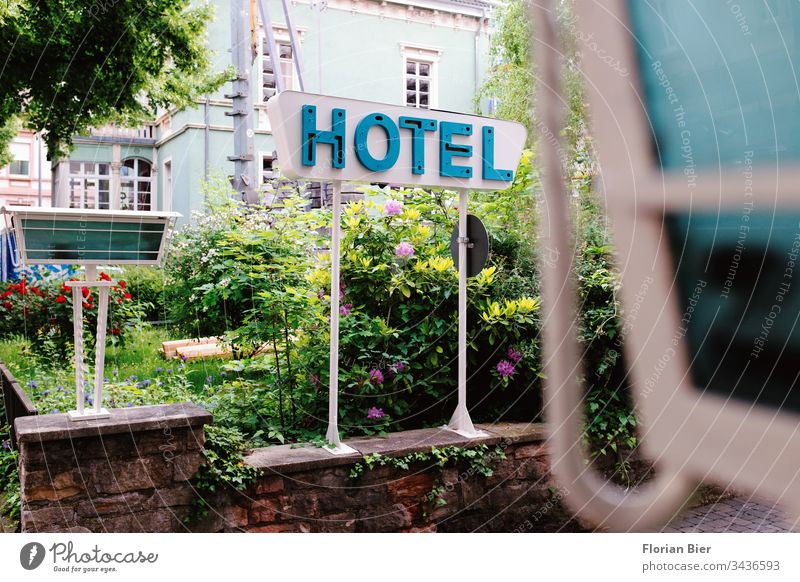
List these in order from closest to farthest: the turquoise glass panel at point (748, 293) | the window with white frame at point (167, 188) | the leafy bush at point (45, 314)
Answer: the turquoise glass panel at point (748, 293) < the window with white frame at point (167, 188) < the leafy bush at point (45, 314)

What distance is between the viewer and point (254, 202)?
2.34 metres

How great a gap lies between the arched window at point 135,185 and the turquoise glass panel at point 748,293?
1.44m

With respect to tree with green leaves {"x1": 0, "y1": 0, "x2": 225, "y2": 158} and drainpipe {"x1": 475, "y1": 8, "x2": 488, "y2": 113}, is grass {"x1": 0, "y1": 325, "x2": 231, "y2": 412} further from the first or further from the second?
drainpipe {"x1": 475, "y1": 8, "x2": 488, "y2": 113}

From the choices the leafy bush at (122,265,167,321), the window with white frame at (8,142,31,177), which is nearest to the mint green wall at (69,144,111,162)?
the window with white frame at (8,142,31,177)

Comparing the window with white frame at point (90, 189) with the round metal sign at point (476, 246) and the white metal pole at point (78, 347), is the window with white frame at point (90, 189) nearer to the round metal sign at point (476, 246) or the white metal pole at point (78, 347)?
the white metal pole at point (78, 347)

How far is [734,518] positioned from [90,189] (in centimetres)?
215

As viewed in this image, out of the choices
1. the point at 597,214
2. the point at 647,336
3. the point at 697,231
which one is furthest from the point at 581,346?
the point at 697,231

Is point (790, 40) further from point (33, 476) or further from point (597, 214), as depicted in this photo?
point (33, 476)

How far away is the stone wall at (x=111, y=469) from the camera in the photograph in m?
1.55

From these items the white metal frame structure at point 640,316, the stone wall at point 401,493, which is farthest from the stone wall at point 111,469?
the white metal frame structure at point 640,316

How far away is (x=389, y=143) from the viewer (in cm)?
194

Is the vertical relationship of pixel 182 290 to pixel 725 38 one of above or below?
below

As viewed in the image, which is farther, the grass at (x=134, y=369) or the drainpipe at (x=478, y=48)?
the grass at (x=134, y=369)
